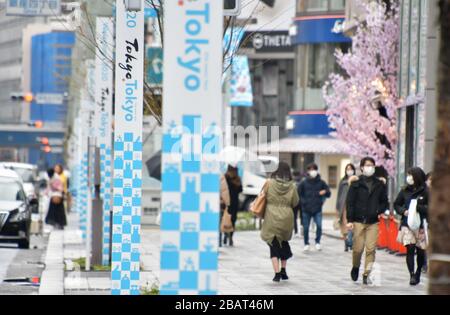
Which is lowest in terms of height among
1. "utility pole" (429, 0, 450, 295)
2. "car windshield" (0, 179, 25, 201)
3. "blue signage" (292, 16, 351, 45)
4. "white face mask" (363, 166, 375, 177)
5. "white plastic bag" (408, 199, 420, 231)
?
"car windshield" (0, 179, 25, 201)

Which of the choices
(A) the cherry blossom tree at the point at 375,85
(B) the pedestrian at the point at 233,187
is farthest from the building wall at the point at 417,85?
(B) the pedestrian at the point at 233,187

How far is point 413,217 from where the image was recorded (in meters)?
18.4

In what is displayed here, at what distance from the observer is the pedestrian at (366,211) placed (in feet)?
61.2

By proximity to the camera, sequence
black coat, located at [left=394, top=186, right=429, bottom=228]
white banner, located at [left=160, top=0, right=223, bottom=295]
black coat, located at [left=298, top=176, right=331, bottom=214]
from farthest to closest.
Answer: black coat, located at [left=298, top=176, right=331, bottom=214], black coat, located at [left=394, top=186, right=429, bottom=228], white banner, located at [left=160, top=0, right=223, bottom=295]

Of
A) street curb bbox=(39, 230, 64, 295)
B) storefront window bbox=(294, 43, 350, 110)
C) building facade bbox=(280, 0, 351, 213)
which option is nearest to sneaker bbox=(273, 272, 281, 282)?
street curb bbox=(39, 230, 64, 295)

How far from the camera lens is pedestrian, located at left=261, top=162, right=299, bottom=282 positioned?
61.6 feet

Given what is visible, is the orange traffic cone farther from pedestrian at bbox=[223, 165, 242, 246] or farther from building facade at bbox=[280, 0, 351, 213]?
building facade at bbox=[280, 0, 351, 213]

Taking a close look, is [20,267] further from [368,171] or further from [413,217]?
[413,217]

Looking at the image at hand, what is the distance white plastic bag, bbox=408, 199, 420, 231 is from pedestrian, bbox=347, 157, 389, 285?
474 millimetres

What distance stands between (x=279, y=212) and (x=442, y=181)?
1217cm

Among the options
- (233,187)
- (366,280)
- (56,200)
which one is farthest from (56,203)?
(366,280)

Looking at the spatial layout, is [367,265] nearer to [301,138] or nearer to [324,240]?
[324,240]

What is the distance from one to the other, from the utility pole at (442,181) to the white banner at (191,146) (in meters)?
1.32
